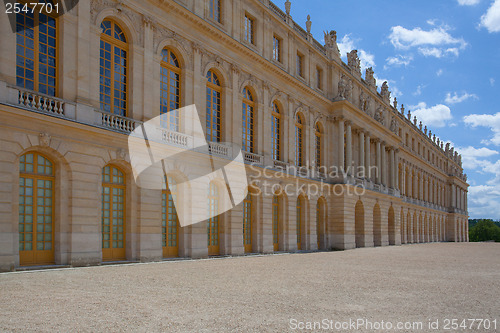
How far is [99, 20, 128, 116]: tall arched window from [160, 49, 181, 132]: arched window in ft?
7.41

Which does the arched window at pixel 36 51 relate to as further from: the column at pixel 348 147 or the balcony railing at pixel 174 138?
the column at pixel 348 147

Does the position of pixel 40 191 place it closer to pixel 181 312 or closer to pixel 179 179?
pixel 179 179

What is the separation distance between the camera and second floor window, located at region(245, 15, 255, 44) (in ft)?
90.7

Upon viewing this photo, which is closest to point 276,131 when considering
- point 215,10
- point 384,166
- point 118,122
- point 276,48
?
point 276,48

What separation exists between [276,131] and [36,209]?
18529 millimetres

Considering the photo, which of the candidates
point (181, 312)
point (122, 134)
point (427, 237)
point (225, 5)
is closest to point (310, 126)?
point (225, 5)

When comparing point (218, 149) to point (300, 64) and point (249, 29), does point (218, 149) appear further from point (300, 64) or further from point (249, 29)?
point (300, 64)

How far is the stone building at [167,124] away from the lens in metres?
15.0

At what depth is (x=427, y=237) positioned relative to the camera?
6775cm

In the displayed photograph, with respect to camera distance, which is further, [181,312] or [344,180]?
[344,180]

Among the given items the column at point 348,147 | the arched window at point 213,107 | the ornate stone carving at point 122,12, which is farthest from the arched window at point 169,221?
the column at point 348,147

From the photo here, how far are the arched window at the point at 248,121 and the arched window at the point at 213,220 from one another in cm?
418

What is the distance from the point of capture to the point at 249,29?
92.0 feet

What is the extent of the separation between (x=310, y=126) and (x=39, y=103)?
2305 centimetres
